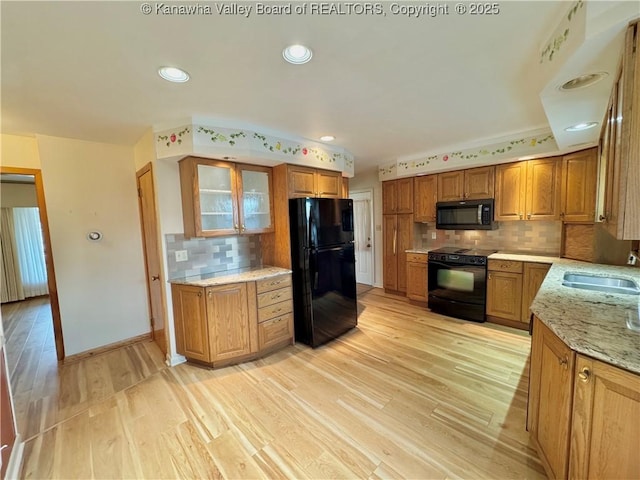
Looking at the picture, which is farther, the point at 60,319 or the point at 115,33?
the point at 60,319

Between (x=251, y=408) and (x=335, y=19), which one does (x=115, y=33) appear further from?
(x=251, y=408)

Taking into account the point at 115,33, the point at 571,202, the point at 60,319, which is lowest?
the point at 60,319

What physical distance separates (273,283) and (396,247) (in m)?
2.58

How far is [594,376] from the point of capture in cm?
110

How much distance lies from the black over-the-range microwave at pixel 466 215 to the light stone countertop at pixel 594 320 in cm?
153

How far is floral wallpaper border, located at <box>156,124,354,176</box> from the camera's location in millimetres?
2342

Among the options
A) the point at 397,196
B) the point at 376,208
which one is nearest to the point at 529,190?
the point at 397,196

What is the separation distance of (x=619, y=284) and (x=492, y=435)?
65.9 inches

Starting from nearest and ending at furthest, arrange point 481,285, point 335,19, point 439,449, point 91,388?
point 335,19 < point 439,449 < point 91,388 < point 481,285

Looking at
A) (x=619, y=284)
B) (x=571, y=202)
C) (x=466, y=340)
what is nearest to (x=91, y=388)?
(x=466, y=340)

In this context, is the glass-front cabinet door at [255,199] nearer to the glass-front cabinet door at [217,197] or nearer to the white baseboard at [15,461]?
the glass-front cabinet door at [217,197]

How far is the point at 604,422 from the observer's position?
109cm

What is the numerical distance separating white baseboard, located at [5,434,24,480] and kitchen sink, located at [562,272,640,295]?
12.7ft

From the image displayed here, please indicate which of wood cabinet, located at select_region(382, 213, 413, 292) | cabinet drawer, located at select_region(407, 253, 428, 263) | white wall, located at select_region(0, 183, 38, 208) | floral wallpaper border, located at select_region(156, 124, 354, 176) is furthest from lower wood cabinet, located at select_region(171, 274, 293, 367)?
white wall, located at select_region(0, 183, 38, 208)
